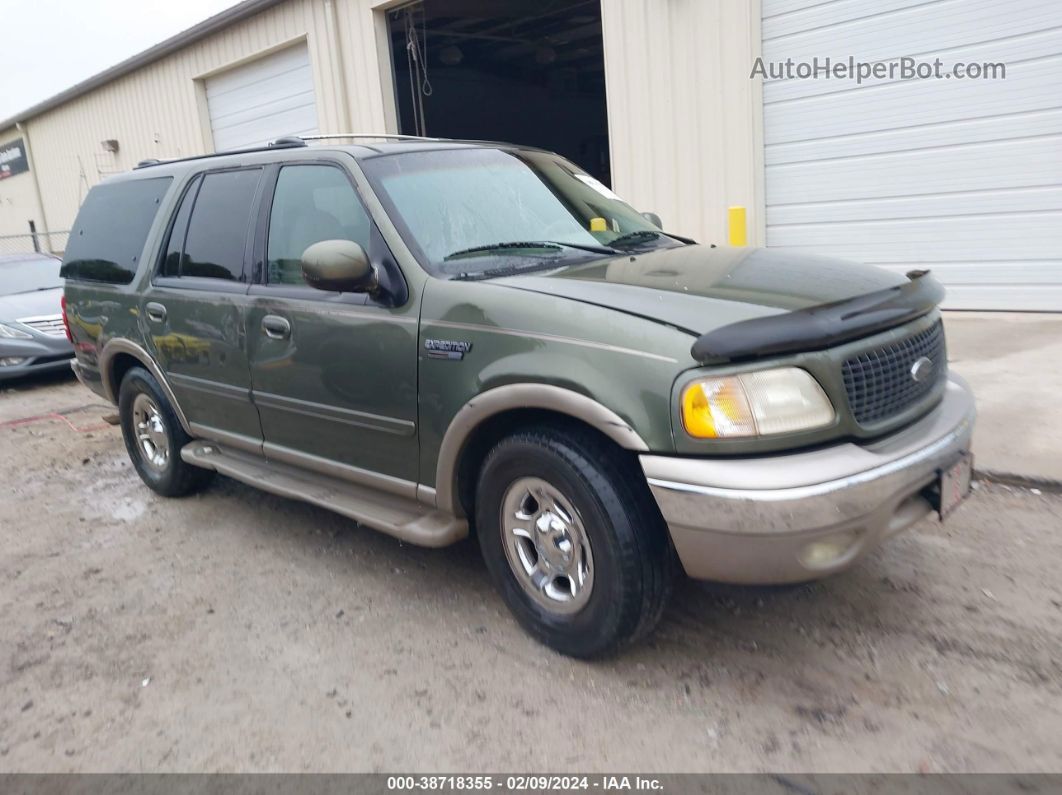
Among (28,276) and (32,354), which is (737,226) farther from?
(28,276)

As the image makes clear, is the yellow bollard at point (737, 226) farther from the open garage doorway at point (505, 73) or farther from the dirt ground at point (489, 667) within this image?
the open garage doorway at point (505, 73)

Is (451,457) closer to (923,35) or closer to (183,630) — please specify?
(183,630)

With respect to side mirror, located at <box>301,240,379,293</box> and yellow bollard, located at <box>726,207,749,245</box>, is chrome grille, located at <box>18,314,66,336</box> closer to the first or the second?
yellow bollard, located at <box>726,207,749,245</box>

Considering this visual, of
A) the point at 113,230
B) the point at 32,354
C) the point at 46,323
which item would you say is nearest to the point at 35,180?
the point at 46,323

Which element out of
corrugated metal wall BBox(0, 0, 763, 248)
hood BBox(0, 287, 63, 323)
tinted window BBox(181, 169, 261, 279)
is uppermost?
corrugated metal wall BBox(0, 0, 763, 248)

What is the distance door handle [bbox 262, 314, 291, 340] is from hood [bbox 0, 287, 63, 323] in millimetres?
6494

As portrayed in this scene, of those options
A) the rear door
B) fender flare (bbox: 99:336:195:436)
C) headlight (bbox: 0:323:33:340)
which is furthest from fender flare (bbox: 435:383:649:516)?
headlight (bbox: 0:323:33:340)

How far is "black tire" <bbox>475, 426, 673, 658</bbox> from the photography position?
9.05 ft

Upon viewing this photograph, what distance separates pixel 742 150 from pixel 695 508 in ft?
21.9

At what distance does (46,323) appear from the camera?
30.4 ft

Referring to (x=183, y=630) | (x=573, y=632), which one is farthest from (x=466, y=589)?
(x=183, y=630)

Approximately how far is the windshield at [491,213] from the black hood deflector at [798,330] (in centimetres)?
104

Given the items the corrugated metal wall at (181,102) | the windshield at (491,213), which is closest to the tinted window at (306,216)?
the windshield at (491,213)

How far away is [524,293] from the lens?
3.06 m
